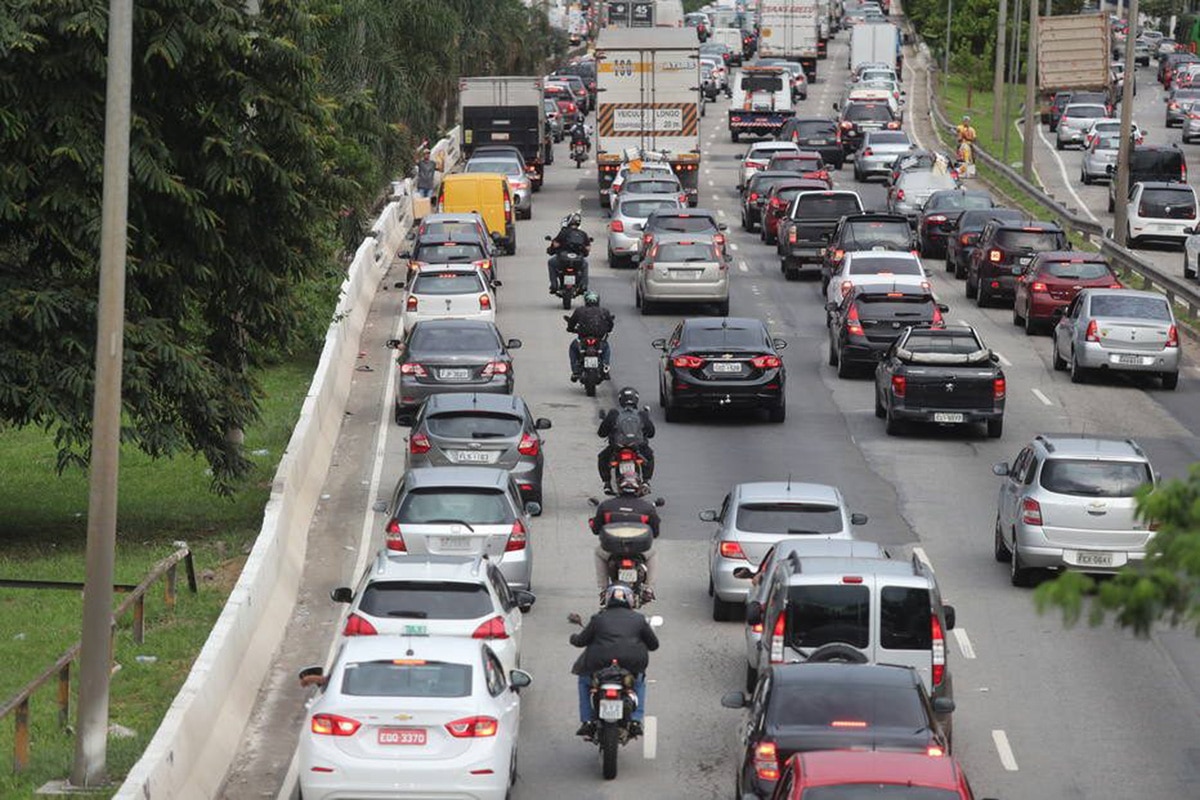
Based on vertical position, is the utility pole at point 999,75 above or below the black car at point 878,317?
above

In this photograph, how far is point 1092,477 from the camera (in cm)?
2447

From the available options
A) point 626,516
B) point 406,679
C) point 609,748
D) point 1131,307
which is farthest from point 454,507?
point 1131,307

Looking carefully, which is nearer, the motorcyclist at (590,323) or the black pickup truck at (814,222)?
the motorcyclist at (590,323)

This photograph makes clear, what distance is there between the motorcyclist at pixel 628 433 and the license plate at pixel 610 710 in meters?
9.89

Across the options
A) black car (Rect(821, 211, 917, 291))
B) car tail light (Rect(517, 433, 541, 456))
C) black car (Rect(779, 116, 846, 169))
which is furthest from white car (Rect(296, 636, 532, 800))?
black car (Rect(779, 116, 846, 169))

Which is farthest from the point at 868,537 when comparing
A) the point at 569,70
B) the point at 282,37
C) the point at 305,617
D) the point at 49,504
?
the point at 569,70

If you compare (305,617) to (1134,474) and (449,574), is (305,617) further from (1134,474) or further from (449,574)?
(1134,474)

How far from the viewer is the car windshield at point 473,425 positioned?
2772cm

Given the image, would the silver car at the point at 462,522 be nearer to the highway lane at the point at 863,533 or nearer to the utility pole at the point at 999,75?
the highway lane at the point at 863,533

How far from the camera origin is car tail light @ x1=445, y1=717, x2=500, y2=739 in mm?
15828

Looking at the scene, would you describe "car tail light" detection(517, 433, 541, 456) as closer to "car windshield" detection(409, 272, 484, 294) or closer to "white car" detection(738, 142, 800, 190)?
"car windshield" detection(409, 272, 484, 294)

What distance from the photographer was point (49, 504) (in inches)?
1243

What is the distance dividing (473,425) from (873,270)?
15939mm

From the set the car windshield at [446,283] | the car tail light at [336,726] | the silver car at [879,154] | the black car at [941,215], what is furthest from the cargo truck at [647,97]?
the car tail light at [336,726]
